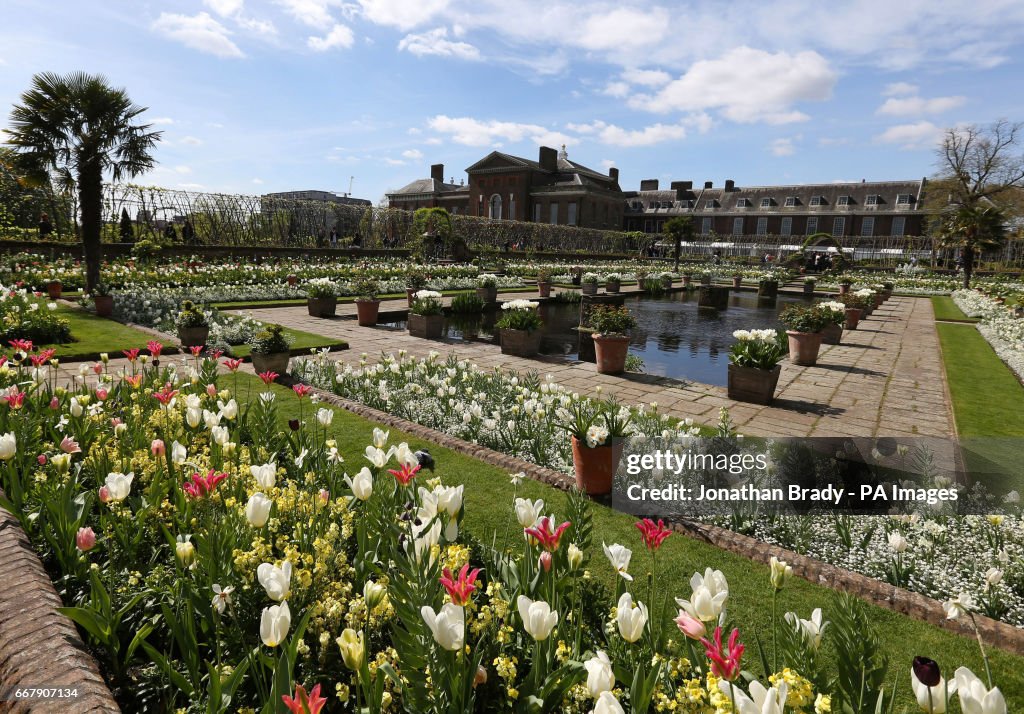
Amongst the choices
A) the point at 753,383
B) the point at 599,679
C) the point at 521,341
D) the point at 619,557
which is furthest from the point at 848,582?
the point at 521,341

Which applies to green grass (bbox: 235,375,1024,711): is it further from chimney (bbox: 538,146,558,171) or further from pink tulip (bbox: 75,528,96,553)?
chimney (bbox: 538,146,558,171)

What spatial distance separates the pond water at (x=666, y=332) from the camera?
385 inches

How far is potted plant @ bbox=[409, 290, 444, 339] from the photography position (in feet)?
36.7

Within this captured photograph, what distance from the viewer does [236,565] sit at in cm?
220

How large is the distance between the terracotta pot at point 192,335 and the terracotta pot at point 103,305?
14.1ft

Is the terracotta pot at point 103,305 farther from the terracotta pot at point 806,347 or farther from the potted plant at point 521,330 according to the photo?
the terracotta pot at point 806,347

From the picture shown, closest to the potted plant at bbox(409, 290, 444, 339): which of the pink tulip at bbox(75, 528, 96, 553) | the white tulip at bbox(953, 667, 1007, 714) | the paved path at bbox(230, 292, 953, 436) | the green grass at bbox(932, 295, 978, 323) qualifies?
the paved path at bbox(230, 292, 953, 436)

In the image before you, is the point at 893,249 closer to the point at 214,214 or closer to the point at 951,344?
the point at 951,344

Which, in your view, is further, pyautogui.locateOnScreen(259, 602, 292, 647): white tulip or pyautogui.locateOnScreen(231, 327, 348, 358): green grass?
pyautogui.locateOnScreen(231, 327, 348, 358): green grass

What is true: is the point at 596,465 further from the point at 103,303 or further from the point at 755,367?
the point at 103,303

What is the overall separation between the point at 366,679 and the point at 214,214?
1063 inches

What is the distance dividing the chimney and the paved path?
5507 cm

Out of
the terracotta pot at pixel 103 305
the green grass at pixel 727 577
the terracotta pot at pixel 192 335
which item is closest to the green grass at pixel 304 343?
the terracotta pot at pixel 192 335

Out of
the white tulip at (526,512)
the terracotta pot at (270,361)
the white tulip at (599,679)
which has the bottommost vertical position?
the terracotta pot at (270,361)
